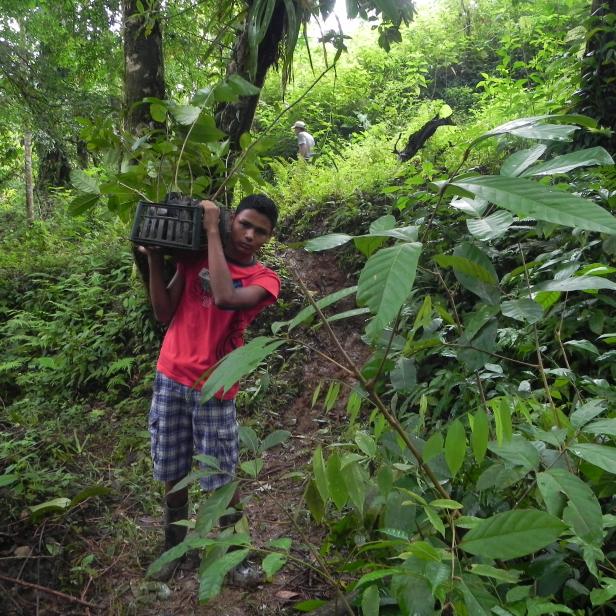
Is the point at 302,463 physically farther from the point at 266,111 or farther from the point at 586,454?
the point at 266,111

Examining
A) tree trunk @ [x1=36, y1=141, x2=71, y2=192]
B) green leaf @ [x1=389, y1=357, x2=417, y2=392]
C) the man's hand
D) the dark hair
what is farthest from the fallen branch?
tree trunk @ [x1=36, y1=141, x2=71, y2=192]

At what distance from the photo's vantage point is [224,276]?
2.07 m

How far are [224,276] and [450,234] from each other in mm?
2407

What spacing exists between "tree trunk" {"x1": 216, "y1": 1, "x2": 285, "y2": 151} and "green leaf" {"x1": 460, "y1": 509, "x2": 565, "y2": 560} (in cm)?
286

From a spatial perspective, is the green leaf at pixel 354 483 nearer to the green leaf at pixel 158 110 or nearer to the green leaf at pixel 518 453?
the green leaf at pixel 518 453

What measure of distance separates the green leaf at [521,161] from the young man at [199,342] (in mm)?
1363

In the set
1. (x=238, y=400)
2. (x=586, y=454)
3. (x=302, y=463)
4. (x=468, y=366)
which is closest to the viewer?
(x=586, y=454)

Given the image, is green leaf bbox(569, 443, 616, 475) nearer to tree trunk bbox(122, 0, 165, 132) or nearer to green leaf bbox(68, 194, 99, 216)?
green leaf bbox(68, 194, 99, 216)

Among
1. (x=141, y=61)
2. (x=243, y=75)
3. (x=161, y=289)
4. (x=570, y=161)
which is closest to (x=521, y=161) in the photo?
(x=570, y=161)

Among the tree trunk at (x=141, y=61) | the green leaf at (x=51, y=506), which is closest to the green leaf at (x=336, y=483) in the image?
the green leaf at (x=51, y=506)

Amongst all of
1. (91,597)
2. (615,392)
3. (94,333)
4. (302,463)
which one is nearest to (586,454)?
(615,392)

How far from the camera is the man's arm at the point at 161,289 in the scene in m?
2.20

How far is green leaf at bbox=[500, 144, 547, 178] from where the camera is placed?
983mm

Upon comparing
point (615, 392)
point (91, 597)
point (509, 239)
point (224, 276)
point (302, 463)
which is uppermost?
point (509, 239)
